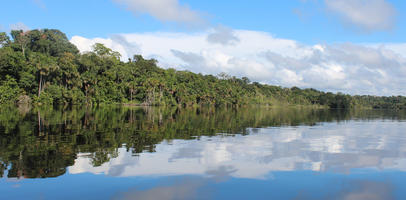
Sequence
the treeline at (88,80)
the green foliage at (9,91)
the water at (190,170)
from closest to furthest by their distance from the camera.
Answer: the water at (190,170)
the green foliage at (9,91)
the treeline at (88,80)

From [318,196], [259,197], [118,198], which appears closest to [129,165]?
[118,198]

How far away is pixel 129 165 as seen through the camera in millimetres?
13180

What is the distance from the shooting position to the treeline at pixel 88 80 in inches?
3361

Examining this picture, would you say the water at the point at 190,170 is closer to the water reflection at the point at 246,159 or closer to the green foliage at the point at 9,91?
the water reflection at the point at 246,159

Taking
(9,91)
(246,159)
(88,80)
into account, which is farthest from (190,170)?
(88,80)

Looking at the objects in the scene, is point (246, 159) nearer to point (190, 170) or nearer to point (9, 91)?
point (190, 170)

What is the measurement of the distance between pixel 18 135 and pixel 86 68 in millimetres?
94766

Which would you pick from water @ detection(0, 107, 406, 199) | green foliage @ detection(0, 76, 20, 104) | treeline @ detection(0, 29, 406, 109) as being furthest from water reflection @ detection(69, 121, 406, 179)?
treeline @ detection(0, 29, 406, 109)

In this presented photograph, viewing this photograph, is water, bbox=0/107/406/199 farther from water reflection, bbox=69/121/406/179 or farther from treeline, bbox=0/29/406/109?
treeline, bbox=0/29/406/109

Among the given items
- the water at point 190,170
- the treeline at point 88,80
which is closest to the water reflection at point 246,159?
the water at point 190,170

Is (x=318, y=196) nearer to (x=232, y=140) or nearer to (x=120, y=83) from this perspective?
(x=232, y=140)

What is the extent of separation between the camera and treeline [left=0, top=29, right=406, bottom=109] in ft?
280

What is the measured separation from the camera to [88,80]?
333 feet

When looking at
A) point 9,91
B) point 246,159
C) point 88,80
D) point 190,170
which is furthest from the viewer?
point 88,80
